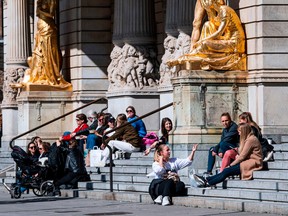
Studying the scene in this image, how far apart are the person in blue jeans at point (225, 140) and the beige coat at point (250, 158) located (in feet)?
3.70

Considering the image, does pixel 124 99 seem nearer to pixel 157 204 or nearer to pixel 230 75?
pixel 230 75

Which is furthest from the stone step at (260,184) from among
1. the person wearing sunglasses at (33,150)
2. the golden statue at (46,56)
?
the golden statue at (46,56)

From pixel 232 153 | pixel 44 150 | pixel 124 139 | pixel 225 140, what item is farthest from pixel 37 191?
pixel 232 153

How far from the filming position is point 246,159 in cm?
2516

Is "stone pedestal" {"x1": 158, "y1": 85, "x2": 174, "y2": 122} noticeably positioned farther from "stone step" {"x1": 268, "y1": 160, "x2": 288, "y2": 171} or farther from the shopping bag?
"stone step" {"x1": 268, "y1": 160, "x2": 288, "y2": 171}

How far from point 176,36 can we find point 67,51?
27.7ft

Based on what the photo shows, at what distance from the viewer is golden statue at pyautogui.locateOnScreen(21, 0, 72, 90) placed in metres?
41.1

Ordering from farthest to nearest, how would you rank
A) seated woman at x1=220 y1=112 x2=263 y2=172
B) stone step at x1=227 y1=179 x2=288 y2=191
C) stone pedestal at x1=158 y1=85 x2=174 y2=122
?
1. stone pedestal at x1=158 y1=85 x2=174 y2=122
2. seated woman at x1=220 y1=112 x2=263 y2=172
3. stone step at x1=227 y1=179 x2=288 y2=191

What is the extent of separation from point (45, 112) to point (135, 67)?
579cm

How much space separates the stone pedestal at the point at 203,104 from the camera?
28062mm

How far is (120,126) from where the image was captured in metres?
30.4

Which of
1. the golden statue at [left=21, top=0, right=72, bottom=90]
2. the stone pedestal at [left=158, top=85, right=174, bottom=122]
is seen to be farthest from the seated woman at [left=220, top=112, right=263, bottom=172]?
the golden statue at [left=21, top=0, right=72, bottom=90]

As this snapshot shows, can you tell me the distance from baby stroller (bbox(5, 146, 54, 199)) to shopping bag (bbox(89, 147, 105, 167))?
179cm

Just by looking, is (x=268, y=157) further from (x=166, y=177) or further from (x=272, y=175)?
(x=166, y=177)
